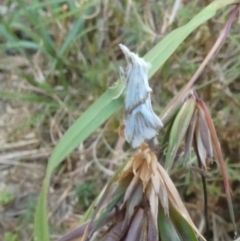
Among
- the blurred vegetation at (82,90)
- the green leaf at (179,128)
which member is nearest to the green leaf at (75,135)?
the green leaf at (179,128)

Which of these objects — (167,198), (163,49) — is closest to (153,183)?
(167,198)

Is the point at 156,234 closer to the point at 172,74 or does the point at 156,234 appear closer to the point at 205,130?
the point at 205,130

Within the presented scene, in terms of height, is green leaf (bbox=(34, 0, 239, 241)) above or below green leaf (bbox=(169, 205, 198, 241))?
above

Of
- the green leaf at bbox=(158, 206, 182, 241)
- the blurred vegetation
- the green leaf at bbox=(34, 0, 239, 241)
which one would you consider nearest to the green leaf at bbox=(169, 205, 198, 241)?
the green leaf at bbox=(158, 206, 182, 241)

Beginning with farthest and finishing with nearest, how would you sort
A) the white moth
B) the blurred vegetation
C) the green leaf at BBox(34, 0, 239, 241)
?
the blurred vegetation → the green leaf at BBox(34, 0, 239, 241) → the white moth

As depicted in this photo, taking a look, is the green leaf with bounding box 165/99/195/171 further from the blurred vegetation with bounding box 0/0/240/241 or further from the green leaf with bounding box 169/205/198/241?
the blurred vegetation with bounding box 0/0/240/241

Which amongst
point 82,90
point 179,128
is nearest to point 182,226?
point 179,128

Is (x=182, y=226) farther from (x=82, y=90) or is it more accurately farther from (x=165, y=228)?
(x=82, y=90)
